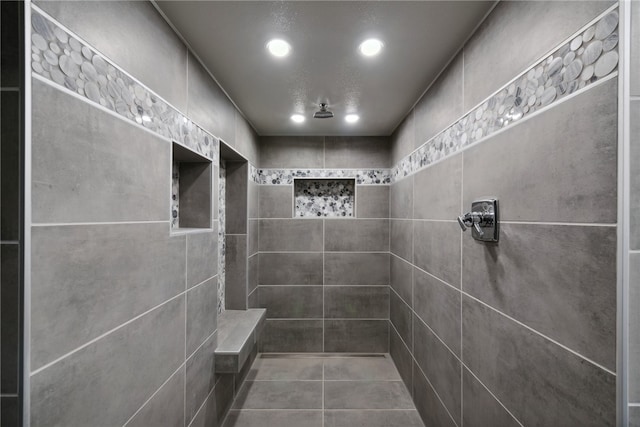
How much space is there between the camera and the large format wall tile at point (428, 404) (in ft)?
4.95

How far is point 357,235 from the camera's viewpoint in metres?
2.82

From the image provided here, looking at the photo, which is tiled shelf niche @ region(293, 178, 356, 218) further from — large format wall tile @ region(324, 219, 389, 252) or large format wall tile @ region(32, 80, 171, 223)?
large format wall tile @ region(32, 80, 171, 223)

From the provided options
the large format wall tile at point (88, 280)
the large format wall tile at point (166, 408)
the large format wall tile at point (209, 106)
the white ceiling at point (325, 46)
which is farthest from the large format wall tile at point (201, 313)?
the white ceiling at point (325, 46)

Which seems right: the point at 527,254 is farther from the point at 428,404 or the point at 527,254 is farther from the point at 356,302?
the point at 356,302

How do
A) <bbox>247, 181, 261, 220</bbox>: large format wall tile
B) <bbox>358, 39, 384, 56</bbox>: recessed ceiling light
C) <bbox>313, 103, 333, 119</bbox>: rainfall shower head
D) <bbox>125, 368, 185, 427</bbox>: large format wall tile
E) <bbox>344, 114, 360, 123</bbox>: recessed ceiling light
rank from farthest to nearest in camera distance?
<bbox>247, 181, 261, 220</bbox>: large format wall tile → <bbox>344, 114, 360, 123</bbox>: recessed ceiling light → <bbox>313, 103, 333, 119</bbox>: rainfall shower head → <bbox>358, 39, 384, 56</bbox>: recessed ceiling light → <bbox>125, 368, 185, 427</bbox>: large format wall tile

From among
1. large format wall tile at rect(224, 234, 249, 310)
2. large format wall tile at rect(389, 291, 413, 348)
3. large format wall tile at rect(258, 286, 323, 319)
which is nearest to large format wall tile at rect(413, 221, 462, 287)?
large format wall tile at rect(389, 291, 413, 348)

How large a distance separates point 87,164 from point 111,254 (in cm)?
28

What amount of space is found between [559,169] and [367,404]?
2.09m

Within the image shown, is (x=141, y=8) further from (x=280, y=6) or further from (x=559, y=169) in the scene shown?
(x=559, y=169)

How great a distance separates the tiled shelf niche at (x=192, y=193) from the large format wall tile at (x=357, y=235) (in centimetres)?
143

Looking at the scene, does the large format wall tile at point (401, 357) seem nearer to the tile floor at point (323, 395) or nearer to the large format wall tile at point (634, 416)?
the tile floor at point (323, 395)

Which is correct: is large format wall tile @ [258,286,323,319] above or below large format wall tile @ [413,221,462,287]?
below

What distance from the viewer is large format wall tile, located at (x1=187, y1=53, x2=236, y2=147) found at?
4.55 ft

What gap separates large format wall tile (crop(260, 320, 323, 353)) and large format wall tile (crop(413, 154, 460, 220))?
1.63 meters
